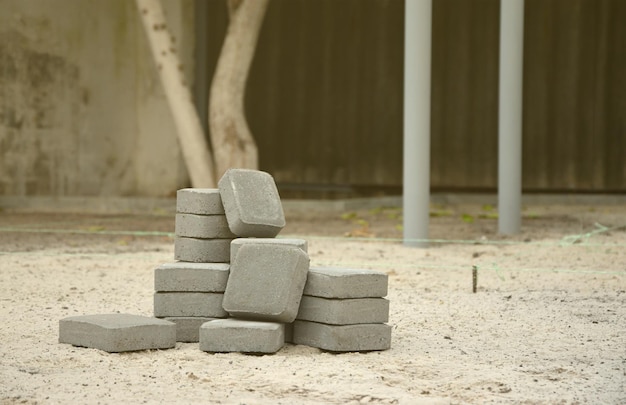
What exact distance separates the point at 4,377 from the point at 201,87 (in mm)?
11381

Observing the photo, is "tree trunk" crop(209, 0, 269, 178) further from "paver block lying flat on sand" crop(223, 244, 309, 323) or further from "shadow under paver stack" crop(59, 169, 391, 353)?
"paver block lying flat on sand" crop(223, 244, 309, 323)

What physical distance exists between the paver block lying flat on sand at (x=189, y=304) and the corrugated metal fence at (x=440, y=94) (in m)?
10.2

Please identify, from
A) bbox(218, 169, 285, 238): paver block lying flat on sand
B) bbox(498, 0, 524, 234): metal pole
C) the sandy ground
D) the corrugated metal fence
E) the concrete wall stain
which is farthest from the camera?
the corrugated metal fence

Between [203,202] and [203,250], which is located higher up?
[203,202]

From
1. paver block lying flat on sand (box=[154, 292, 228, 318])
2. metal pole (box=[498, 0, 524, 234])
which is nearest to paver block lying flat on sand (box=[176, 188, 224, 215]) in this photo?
paver block lying flat on sand (box=[154, 292, 228, 318])

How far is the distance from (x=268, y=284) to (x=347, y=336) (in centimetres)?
51

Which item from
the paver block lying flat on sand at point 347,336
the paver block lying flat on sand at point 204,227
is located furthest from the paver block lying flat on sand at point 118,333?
the paver block lying flat on sand at point 347,336

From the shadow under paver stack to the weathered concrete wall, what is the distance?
941 cm

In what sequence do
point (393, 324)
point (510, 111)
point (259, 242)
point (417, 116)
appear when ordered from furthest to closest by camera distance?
point (510, 111) < point (417, 116) < point (393, 324) < point (259, 242)

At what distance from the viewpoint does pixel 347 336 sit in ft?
19.9

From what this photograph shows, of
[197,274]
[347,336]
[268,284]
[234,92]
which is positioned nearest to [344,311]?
[347,336]

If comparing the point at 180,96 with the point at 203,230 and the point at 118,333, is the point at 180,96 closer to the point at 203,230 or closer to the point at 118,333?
the point at 203,230

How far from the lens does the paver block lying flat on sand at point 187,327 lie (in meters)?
6.41

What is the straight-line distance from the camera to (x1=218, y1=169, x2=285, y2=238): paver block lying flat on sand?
654 centimetres
